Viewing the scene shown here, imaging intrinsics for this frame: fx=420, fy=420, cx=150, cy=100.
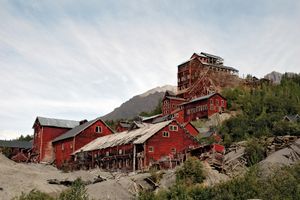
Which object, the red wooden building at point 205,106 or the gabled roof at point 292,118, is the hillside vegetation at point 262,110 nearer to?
the gabled roof at point 292,118

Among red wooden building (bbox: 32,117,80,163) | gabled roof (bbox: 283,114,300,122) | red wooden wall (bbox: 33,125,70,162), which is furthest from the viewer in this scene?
red wooden building (bbox: 32,117,80,163)

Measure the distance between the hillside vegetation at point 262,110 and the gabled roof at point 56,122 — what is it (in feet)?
84.0

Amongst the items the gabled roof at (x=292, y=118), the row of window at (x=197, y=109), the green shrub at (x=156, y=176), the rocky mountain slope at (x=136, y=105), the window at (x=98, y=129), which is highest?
the rocky mountain slope at (x=136, y=105)

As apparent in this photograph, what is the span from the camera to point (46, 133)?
222ft

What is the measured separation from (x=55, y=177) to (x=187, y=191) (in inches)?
657

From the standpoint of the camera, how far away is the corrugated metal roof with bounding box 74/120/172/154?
47653 mm

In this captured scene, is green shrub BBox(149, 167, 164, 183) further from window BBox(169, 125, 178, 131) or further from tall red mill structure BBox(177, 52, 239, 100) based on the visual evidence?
tall red mill structure BBox(177, 52, 239, 100)

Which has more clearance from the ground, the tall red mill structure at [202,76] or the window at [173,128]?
the tall red mill structure at [202,76]

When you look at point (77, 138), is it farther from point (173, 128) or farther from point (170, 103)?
point (170, 103)

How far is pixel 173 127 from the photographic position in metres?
48.9

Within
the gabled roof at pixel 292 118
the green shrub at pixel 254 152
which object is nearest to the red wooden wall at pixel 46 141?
the gabled roof at pixel 292 118

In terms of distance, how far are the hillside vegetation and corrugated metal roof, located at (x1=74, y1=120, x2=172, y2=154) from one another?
10509 mm

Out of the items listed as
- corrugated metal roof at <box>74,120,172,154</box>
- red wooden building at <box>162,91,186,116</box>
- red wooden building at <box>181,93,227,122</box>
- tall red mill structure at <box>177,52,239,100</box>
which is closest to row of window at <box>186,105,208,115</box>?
red wooden building at <box>181,93,227,122</box>

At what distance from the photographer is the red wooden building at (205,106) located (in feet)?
237
